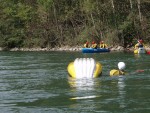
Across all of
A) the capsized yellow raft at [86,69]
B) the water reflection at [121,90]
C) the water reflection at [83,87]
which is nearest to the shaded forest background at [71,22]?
the capsized yellow raft at [86,69]

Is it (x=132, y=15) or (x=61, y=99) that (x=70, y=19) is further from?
(x=61, y=99)

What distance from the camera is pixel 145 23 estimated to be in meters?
49.1

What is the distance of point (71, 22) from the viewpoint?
189 feet

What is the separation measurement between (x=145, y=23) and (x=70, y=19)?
11.6m

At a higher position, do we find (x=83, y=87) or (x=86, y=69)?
(x=86, y=69)

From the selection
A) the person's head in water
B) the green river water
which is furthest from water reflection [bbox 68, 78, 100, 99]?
the person's head in water

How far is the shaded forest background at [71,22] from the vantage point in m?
49.8

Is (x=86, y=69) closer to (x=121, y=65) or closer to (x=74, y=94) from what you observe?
(x=121, y=65)

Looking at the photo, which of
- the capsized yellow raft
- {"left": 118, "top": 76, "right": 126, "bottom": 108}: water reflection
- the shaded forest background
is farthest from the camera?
the shaded forest background

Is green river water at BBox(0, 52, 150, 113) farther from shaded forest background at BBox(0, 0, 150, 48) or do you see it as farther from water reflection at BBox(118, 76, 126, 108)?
shaded forest background at BBox(0, 0, 150, 48)

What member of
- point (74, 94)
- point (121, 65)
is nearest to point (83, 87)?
point (74, 94)

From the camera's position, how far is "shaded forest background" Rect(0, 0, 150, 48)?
4975 centimetres

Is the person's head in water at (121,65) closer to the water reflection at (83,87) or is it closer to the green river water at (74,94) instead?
the green river water at (74,94)

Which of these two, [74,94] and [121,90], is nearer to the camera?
[74,94]
